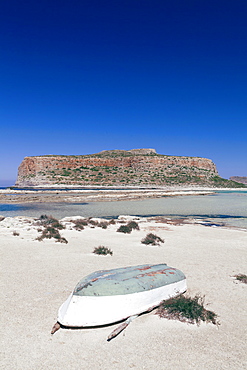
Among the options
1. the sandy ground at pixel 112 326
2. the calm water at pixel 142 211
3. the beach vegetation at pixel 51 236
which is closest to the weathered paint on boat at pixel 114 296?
the sandy ground at pixel 112 326

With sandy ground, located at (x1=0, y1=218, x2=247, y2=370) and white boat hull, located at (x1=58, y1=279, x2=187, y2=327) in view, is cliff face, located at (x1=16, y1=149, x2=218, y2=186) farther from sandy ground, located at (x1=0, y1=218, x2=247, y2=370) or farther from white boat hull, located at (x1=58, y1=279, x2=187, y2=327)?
white boat hull, located at (x1=58, y1=279, x2=187, y2=327)

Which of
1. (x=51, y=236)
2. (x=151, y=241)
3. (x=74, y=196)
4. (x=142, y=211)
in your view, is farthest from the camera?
(x=74, y=196)

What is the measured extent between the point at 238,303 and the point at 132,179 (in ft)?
352

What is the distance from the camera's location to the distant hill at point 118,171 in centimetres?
11138

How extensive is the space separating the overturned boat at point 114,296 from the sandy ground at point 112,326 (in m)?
0.20

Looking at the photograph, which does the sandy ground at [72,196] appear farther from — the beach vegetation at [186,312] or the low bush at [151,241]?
the beach vegetation at [186,312]

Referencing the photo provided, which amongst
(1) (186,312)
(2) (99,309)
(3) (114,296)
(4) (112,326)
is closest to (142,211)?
(1) (186,312)

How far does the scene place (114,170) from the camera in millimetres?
125812

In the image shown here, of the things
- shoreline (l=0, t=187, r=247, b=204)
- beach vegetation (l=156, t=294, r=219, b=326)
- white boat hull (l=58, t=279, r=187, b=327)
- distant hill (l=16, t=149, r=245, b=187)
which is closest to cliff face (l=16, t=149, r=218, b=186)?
distant hill (l=16, t=149, r=245, b=187)

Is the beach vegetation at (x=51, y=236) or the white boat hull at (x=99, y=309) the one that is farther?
the beach vegetation at (x=51, y=236)

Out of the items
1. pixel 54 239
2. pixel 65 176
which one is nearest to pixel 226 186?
pixel 65 176

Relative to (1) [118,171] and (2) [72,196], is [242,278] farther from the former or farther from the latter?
(1) [118,171]

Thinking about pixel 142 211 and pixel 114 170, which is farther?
pixel 114 170

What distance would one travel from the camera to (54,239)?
14.5m
